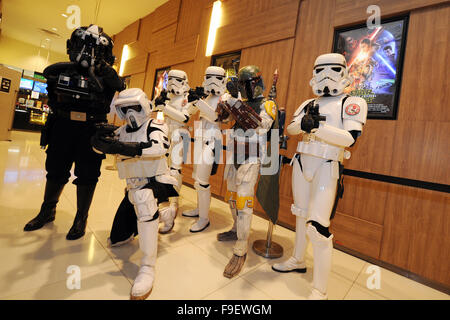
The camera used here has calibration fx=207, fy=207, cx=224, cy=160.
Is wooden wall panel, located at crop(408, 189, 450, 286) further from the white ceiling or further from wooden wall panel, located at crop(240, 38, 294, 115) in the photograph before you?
the white ceiling

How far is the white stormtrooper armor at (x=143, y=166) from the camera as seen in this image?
49.8 inches

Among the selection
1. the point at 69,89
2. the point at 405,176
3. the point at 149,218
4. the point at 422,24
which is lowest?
the point at 149,218

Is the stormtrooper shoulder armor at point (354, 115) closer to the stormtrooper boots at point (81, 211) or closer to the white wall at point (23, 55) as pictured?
the stormtrooper boots at point (81, 211)

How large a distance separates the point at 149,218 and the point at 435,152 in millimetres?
2403

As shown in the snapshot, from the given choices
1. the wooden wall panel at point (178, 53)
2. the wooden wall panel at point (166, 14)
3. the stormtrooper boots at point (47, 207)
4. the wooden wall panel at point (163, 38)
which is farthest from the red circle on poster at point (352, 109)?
the wooden wall panel at point (166, 14)

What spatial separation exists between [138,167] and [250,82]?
1.10m

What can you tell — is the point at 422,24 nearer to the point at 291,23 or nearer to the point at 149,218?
the point at 291,23

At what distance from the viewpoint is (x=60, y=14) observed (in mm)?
6625

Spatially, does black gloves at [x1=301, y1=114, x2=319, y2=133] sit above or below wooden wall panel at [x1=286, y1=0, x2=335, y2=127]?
below

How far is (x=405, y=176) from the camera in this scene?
1.93 metres

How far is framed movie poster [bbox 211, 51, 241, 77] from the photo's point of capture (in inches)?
139

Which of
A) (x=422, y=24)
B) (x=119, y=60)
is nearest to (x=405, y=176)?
(x=422, y=24)

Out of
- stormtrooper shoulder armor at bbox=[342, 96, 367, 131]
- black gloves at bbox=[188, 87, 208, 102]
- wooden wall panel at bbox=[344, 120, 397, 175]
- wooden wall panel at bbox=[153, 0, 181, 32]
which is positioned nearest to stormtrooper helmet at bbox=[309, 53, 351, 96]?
stormtrooper shoulder armor at bbox=[342, 96, 367, 131]

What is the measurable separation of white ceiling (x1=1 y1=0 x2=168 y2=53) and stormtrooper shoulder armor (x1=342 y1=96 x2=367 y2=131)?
601cm
